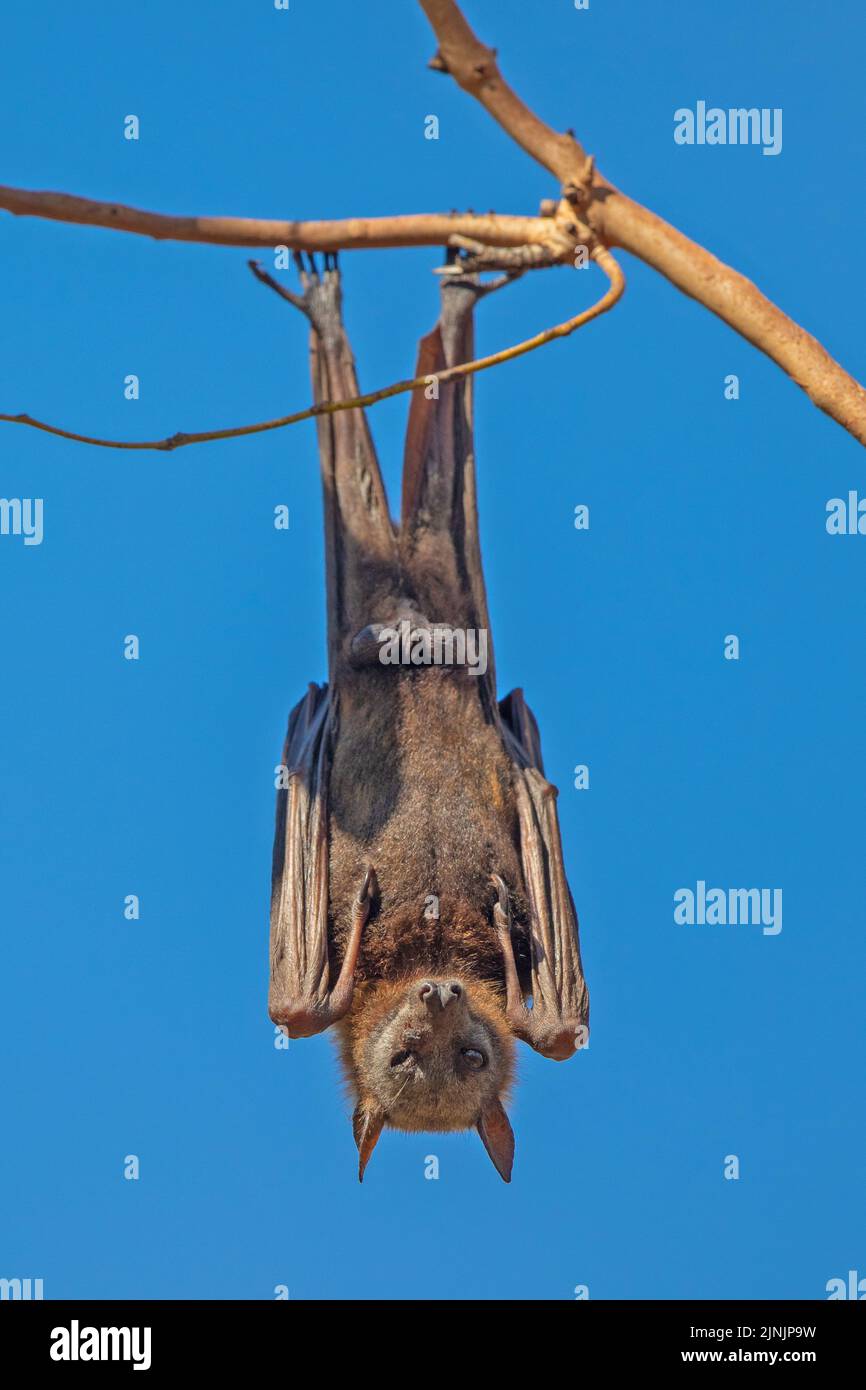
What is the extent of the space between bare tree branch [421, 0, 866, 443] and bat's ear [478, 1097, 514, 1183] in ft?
20.0

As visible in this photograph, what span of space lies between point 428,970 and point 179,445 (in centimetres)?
527

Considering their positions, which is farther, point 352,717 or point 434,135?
point 352,717

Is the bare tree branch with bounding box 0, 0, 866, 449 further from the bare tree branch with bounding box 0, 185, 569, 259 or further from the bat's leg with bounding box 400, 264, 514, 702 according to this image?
the bat's leg with bounding box 400, 264, 514, 702

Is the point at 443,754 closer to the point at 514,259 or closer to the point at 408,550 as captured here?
the point at 408,550

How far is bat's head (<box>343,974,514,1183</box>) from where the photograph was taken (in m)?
10.3

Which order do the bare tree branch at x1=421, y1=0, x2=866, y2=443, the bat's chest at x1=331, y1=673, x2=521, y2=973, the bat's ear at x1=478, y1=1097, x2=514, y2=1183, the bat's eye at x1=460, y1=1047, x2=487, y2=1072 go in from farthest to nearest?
the bat's chest at x1=331, y1=673, x2=521, y2=973 < the bat's eye at x1=460, y1=1047, x2=487, y2=1072 < the bat's ear at x1=478, y1=1097, x2=514, y2=1183 < the bare tree branch at x1=421, y1=0, x2=866, y2=443

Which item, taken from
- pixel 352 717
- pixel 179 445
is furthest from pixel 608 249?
pixel 352 717

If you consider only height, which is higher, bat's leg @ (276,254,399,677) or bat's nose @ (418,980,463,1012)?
bat's leg @ (276,254,399,677)

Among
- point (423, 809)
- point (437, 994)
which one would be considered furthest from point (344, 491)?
point (437, 994)

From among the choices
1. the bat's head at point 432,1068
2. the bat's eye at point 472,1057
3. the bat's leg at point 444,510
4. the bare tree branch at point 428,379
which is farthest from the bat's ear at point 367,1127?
the bare tree branch at point 428,379

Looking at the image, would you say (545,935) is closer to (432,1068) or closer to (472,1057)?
(472,1057)

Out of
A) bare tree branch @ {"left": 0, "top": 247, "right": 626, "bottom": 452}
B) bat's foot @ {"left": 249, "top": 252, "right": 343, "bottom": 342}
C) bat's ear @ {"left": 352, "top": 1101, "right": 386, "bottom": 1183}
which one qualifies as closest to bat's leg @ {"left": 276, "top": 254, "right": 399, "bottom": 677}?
bat's foot @ {"left": 249, "top": 252, "right": 343, "bottom": 342}

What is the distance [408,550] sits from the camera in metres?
11.5

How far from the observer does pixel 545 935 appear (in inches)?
409
